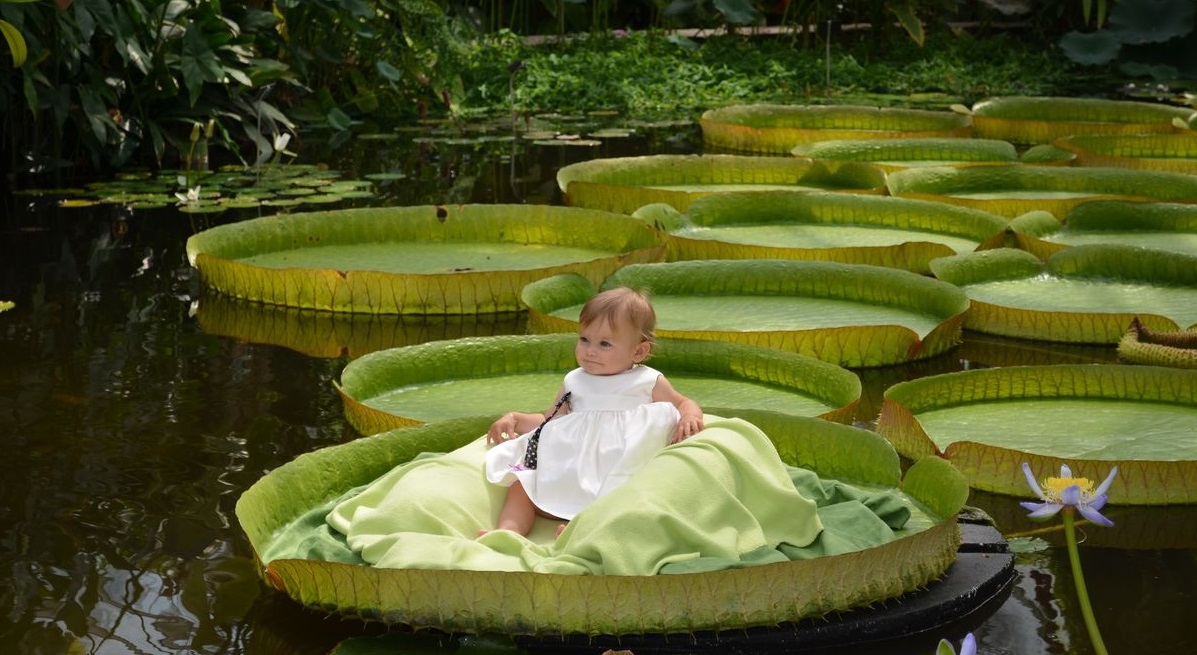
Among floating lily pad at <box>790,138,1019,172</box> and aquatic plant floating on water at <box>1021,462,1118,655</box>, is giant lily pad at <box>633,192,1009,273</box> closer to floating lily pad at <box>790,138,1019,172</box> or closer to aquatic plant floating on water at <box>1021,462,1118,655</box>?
floating lily pad at <box>790,138,1019,172</box>

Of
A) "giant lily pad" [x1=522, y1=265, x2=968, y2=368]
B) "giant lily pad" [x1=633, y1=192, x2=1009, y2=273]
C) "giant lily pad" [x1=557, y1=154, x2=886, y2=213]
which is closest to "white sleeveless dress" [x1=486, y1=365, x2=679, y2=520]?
"giant lily pad" [x1=522, y1=265, x2=968, y2=368]

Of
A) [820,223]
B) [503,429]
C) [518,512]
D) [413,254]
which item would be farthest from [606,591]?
[820,223]

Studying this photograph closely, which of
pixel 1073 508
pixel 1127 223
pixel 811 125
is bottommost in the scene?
pixel 811 125

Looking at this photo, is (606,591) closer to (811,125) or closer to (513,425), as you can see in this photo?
(513,425)

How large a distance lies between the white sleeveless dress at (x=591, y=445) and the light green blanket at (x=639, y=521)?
6cm

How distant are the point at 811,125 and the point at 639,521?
7.58m

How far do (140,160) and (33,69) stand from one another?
3.94 feet

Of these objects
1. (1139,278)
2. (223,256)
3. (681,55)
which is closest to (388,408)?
(223,256)

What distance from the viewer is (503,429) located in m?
3.21

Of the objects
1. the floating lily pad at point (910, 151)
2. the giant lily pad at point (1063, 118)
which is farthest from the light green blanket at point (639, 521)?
the giant lily pad at point (1063, 118)

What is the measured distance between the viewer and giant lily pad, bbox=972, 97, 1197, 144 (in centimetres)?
940

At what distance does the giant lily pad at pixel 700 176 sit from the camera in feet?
23.2

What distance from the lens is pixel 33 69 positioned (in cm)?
730

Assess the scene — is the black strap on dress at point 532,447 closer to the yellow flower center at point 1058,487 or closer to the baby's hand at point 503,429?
the baby's hand at point 503,429
